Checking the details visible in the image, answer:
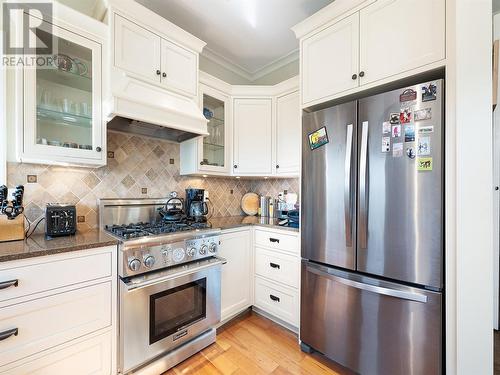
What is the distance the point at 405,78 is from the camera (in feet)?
4.28

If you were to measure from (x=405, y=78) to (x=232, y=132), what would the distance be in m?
1.57

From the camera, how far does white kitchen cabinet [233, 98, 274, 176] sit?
2459 mm

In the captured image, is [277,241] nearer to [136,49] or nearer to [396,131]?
[396,131]

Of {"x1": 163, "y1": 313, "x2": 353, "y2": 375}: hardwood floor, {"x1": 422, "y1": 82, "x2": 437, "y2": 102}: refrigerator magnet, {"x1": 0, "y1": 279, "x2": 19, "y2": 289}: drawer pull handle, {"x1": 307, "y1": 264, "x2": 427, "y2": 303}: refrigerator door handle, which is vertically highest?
{"x1": 422, "y1": 82, "x2": 437, "y2": 102}: refrigerator magnet

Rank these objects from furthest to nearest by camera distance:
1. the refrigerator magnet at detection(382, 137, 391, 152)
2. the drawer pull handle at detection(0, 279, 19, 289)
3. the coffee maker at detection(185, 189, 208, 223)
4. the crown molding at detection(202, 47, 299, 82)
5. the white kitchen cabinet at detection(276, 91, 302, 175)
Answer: the crown molding at detection(202, 47, 299, 82), the white kitchen cabinet at detection(276, 91, 302, 175), the coffee maker at detection(185, 189, 208, 223), the refrigerator magnet at detection(382, 137, 391, 152), the drawer pull handle at detection(0, 279, 19, 289)

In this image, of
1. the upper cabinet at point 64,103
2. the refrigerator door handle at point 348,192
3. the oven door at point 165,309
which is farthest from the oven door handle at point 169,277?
the refrigerator door handle at point 348,192

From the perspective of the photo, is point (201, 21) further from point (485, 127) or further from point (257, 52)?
point (485, 127)

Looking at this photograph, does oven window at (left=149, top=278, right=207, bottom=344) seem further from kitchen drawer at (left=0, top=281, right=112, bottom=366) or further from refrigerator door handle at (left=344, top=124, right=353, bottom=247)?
refrigerator door handle at (left=344, top=124, right=353, bottom=247)

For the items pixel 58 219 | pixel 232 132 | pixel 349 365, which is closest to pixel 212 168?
pixel 232 132

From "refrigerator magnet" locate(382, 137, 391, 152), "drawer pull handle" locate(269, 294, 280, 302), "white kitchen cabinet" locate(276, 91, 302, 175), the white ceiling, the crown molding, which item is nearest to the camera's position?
"refrigerator magnet" locate(382, 137, 391, 152)

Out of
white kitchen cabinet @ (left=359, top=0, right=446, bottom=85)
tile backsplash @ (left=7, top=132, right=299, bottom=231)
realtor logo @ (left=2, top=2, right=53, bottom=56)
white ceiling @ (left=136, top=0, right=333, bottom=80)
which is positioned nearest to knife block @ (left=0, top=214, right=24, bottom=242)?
tile backsplash @ (left=7, top=132, right=299, bottom=231)

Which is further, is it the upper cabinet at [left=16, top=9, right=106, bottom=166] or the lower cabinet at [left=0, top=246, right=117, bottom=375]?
the upper cabinet at [left=16, top=9, right=106, bottom=166]

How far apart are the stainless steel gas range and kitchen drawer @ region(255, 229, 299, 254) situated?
0.49 meters

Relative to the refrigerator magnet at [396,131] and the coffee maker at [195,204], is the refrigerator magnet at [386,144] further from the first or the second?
the coffee maker at [195,204]
